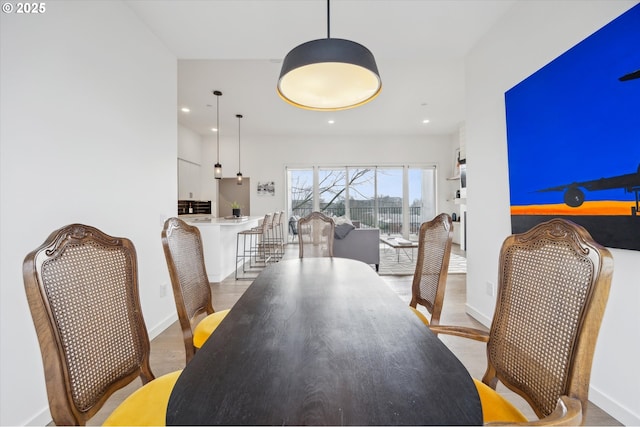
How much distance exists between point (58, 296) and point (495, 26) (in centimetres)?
351

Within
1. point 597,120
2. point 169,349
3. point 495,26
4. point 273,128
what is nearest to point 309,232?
point 169,349

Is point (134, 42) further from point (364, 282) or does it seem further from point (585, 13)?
point (585, 13)

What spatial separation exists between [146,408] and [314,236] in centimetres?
179

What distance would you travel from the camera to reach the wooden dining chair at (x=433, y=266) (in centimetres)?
157

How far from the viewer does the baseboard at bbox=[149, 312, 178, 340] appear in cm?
251

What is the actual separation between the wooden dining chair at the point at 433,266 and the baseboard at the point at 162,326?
2268 mm

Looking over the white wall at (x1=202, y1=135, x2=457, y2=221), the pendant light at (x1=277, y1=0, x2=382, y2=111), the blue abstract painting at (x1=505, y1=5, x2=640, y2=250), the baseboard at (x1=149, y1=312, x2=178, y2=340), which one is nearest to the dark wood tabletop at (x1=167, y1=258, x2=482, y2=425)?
the pendant light at (x1=277, y1=0, x2=382, y2=111)

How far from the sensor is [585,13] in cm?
172

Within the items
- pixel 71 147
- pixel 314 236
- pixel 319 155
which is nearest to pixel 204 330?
pixel 314 236

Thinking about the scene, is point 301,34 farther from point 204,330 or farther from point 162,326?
point 162,326

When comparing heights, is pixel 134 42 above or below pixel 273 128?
below

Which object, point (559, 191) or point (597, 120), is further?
point (559, 191)

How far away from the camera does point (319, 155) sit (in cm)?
757

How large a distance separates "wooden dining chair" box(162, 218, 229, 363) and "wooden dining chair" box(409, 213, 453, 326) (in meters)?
1.22
